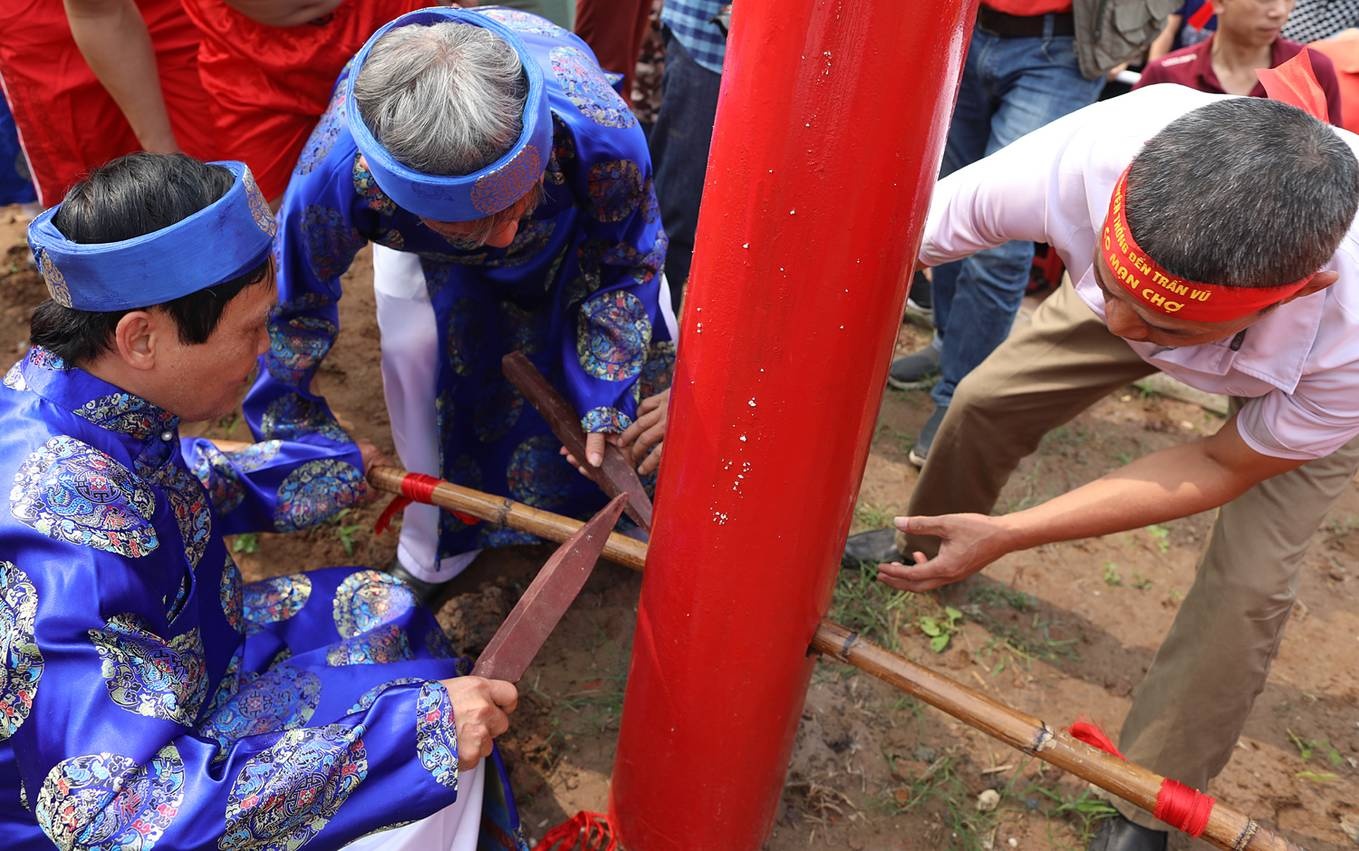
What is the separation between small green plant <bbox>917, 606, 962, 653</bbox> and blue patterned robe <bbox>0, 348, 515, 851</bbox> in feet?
5.33

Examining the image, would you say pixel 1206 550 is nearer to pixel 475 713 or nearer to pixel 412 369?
pixel 475 713

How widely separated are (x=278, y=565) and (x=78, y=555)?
1.67 metres

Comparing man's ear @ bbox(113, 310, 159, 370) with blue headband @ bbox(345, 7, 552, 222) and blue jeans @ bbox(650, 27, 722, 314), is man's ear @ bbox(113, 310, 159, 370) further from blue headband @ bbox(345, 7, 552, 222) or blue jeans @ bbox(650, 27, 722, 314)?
blue jeans @ bbox(650, 27, 722, 314)

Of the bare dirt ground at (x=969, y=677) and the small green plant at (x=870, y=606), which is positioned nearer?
the bare dirt ground at (x=969, y=677)

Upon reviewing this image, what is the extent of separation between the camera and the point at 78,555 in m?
1.49

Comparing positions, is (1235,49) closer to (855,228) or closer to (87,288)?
(855,228)

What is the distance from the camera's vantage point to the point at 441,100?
1.83m

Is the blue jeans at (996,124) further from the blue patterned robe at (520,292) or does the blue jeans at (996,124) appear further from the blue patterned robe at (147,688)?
the blue patterned robe at (147,688)

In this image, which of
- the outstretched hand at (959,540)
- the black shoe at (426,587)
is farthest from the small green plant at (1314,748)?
the black shoe at (426,587)

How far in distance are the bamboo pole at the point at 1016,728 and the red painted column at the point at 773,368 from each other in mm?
106

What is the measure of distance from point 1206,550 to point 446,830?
186 cm

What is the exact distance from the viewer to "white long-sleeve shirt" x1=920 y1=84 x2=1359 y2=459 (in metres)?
1.81

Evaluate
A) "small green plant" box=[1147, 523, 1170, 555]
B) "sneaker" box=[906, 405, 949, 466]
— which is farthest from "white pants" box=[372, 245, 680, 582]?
"small green plant" box=[1147, 523, 1170, 555]

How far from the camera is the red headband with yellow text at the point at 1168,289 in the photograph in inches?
63.6
